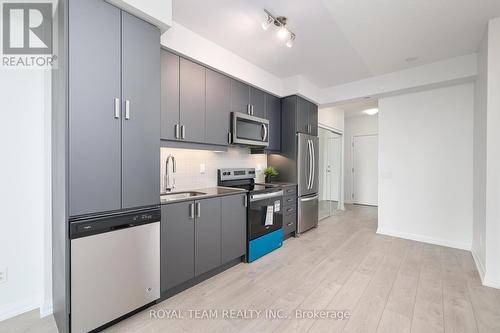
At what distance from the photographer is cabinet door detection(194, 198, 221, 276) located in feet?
7.28

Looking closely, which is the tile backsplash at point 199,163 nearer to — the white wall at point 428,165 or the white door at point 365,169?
the white wall at point 428,165

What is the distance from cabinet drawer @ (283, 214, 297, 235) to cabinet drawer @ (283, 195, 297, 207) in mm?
205

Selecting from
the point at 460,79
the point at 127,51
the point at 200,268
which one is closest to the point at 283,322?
the point at 200,268

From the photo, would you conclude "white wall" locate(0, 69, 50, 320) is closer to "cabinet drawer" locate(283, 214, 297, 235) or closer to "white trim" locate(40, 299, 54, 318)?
"white trim" locate(40, 299, 54, 318)

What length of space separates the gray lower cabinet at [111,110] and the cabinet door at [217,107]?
2.82ft

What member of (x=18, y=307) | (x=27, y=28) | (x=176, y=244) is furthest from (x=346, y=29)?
(x=18, y=307)

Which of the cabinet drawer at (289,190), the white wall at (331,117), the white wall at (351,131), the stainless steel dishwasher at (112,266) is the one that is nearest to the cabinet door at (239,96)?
the cabinet drawer at (289,190)

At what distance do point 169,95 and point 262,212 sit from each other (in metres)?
1.84

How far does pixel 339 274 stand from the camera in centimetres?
248

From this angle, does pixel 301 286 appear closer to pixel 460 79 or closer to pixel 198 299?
pixel 198 299

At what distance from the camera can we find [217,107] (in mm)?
2783

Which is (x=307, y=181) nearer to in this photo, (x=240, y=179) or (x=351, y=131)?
(x=240, y=179)

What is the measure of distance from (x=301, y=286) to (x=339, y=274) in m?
0.55

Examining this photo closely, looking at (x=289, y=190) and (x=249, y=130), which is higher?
Answer: (x=249, y=130)
